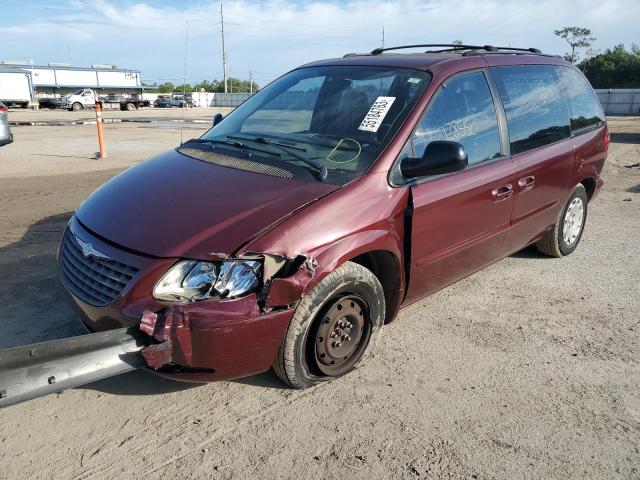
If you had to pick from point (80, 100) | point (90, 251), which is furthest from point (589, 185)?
point (80, 100)

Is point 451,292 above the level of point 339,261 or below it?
below

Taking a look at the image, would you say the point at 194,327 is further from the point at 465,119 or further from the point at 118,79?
the point at 118,79

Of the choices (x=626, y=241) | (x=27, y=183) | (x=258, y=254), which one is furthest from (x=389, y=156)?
(x=27, y=183)

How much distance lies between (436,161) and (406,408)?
1406 millimetres

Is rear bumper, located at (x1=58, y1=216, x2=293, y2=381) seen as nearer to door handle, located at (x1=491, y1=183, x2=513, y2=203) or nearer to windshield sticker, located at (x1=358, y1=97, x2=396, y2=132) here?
windshield sticker, located at (x1=358, y1=97, x2=396, y2=132)

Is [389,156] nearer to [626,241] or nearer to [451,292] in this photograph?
[451,292]

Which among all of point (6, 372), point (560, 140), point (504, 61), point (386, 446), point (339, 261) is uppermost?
point (504, 61)

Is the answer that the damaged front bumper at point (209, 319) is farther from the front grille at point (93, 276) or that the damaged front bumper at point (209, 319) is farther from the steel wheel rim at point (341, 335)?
the steel wheel rim at point (341, 335)

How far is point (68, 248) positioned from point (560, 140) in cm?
401

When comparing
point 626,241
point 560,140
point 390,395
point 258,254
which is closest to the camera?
point 258,254

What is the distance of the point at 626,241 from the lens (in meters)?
5.88

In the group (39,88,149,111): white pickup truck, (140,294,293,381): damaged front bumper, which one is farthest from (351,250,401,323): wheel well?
(39,88,149,111): white pickup truck

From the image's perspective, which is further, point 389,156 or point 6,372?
point 389,156

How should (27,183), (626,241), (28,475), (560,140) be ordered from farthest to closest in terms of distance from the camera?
(27,183)
(626,241)
(560,140)
(28,475)
